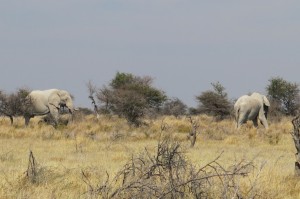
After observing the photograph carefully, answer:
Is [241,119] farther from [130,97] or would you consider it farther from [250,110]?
[130,97]

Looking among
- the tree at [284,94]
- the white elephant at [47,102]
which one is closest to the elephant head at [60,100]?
the white elephant at [47,102]

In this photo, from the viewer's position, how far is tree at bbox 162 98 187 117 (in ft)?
139

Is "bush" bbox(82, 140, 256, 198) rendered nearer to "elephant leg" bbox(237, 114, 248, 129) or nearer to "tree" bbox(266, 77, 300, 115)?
"elephant leg" bbox(237, 114, 248, 129)

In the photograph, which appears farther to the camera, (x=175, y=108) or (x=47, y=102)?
(x=175, y=108)

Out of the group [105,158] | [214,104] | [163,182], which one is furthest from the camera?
[214,104]

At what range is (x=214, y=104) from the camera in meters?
37.2

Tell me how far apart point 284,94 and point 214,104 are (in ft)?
20.3

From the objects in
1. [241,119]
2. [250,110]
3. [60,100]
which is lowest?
[241,119]

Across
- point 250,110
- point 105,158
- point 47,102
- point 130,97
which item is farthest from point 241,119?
point 105,158

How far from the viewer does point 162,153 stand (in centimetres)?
519

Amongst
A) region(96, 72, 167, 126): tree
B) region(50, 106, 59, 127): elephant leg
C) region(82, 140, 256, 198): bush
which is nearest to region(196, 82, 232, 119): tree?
region(96, 72, 167, 126): tree

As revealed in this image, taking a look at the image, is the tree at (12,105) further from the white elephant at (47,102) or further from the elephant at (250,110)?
the elephant at (250,110)

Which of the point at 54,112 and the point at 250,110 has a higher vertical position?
the point at 250,110

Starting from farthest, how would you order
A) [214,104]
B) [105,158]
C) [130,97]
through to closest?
[214,104] → [130,97] → [105,158]
